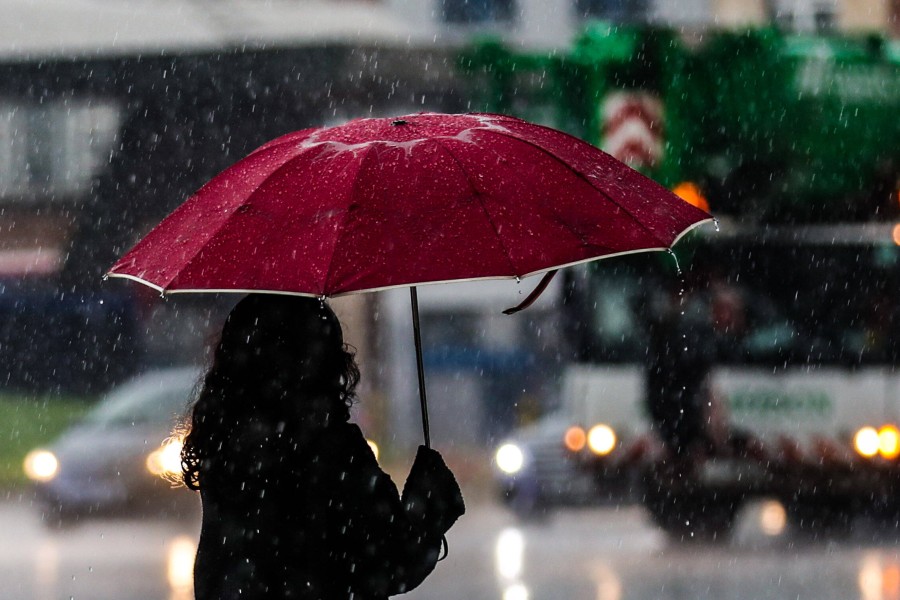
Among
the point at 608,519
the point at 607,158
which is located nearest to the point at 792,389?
the point at 608,519

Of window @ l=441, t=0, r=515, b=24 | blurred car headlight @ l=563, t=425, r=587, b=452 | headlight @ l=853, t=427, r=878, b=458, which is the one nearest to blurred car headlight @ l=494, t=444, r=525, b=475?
blurred car headlight @ l=563, t=425, r=587, b=452

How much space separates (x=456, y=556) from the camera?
992 cm

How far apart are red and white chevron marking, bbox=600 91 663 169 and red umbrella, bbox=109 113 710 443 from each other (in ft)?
24.1

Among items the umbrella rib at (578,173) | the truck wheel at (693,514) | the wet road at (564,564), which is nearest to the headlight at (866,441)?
the wet road at (564,564)

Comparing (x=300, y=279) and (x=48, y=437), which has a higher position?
(x=48, y=437)

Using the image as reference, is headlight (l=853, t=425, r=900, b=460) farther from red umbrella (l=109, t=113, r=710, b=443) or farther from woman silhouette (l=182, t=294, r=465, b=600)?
woman silhouette (l=182, t=294, r=465, b=600)

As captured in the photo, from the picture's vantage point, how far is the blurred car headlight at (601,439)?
33.1ft

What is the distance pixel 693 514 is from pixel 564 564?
4.22 ft

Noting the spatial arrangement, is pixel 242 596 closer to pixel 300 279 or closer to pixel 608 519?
pixel 300 279

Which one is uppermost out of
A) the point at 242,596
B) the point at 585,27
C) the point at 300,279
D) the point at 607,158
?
the point at 585,27

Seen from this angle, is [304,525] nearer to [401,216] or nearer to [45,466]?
[401,216]

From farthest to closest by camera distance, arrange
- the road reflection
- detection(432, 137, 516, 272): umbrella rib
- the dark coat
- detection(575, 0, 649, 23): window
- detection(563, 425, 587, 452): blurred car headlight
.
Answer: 1. detection(575, 0, 649, 23): window
2. detection(563, 425, 587, 452): blurred car headlight
3. the road reflection
4. detection(432, 137, 516, 272): umbrella rib
5. the dark coat

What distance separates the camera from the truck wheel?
1009 cm

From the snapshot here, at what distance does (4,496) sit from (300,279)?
1451cm
